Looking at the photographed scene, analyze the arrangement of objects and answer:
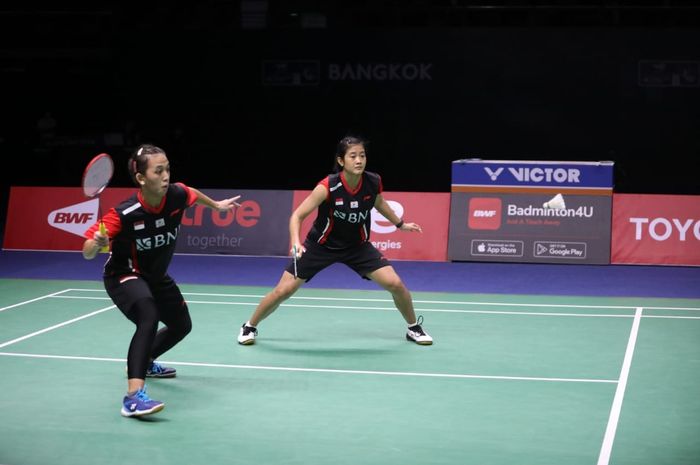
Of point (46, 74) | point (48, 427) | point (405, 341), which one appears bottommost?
point (48, 427)

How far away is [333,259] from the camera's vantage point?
8.16 m

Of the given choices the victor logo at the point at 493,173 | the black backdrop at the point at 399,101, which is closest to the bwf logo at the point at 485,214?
the victor logo at the point at 493,173

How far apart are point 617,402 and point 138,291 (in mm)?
3060

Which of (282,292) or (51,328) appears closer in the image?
(282,292)

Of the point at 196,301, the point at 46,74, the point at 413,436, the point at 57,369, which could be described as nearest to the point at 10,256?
the point at 196,301

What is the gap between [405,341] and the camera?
333 inches

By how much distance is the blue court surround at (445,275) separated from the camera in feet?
37.4

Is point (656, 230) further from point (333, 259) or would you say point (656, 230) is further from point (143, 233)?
point (143, 233)

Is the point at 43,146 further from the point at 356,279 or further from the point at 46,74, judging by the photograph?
the point at 356,279

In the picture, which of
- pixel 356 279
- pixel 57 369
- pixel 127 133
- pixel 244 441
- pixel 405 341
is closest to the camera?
pixel 244 441

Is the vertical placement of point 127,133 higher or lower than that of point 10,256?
higher

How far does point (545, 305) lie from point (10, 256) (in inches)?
288

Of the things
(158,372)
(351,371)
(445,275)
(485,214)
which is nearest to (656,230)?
(485,214)

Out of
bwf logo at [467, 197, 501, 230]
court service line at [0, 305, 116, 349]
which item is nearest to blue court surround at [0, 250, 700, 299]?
bwf logo at [467, 197, 501, 230]
